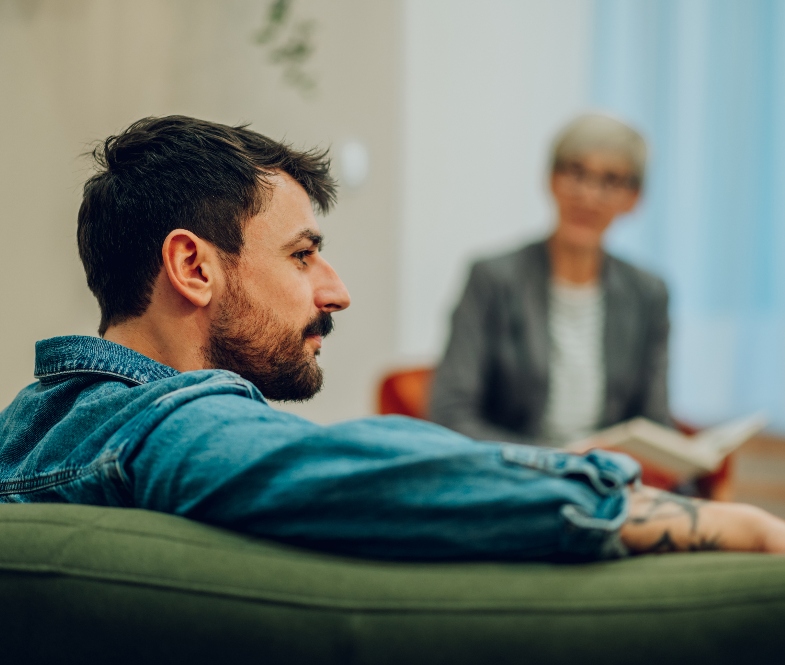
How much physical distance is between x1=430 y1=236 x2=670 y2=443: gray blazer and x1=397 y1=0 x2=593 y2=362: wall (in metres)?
0.76

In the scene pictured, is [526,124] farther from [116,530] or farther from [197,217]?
[116,530]

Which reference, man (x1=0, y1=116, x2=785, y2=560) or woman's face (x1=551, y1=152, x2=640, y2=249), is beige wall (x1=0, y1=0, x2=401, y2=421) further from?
woman's face (x1=551, y1=152, x2=640, y2=249)

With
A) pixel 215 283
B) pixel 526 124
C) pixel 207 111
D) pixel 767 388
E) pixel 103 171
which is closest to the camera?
pixel 215 283

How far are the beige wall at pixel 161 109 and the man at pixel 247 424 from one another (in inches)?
10.2

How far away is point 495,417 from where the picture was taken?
2.34 m

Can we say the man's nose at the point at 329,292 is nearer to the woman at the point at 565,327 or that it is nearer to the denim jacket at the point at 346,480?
the denim jacket at the point at 346,480

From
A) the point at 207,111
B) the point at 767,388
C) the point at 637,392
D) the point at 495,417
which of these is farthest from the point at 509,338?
the point at 767,388

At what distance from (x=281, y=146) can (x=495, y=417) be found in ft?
4.63

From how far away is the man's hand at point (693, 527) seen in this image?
2.28 feet

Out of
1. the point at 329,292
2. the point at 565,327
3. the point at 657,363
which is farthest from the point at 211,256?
the point at 657,363

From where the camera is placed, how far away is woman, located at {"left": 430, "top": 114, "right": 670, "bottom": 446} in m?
2.28

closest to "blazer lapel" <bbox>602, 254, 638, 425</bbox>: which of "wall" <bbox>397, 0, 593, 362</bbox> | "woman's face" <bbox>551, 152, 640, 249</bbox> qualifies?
"woman's face" <bbox>551, 152, 640, 249</bbox>

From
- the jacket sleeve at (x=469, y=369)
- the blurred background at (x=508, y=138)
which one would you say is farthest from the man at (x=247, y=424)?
the blurred background at (x=508, y=138)

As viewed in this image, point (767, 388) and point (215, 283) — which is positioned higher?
point (215, 283)
